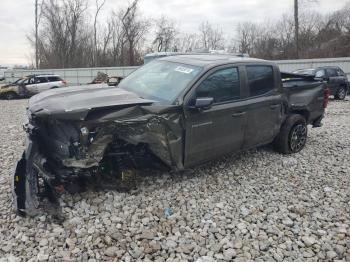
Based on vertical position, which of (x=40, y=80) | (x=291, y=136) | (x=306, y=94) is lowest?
(x=291, y=136)

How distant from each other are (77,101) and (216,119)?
190 centimetres

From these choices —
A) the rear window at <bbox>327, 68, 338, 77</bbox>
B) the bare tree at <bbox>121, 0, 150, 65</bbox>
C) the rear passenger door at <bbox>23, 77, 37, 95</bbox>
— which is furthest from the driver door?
the bare tree at <bbox>121, 0, 150, 65</bbox>

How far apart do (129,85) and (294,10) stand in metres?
28.5

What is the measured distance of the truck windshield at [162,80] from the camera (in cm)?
455

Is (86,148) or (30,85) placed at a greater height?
(30,85)

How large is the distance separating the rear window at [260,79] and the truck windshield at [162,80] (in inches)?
41.3

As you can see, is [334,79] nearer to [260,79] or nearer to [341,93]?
[341,93]

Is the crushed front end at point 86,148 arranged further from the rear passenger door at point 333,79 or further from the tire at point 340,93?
the tire at point 340,93

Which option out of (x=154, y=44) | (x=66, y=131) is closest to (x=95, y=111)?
(x=66, y=131)

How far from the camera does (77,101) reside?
3963mm

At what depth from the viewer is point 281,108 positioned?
5.89 m

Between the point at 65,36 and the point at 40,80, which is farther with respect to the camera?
the point at 65,36

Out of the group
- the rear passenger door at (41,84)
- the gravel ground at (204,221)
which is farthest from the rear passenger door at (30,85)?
the gravel ground at (204,221)

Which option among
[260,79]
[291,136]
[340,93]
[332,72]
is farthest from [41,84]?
[260,79]
